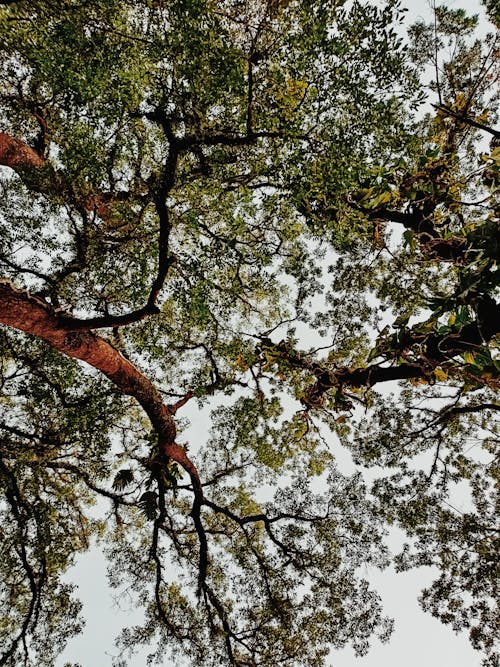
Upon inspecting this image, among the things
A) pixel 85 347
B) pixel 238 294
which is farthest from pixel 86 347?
pixel 238 294

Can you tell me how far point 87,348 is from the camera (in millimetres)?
5473

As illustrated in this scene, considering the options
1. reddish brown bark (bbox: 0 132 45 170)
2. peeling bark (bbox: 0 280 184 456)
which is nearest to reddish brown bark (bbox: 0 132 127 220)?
reddish brown bark (bbox: 0 132 45 170)

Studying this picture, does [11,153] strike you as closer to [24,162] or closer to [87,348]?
[24,162]

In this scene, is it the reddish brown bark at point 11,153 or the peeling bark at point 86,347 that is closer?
the peeling bark at point 86,347

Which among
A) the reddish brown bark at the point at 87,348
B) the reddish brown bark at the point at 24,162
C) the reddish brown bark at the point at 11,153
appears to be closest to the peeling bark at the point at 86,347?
the reddish brown bark at the point at 87,348

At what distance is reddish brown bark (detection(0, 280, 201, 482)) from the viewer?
4668 millimetres

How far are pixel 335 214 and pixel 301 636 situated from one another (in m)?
6.87

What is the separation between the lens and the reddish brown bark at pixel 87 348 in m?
4.67

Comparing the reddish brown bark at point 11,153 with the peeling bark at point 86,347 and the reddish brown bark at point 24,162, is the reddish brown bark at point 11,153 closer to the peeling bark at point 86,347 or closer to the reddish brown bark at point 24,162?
the reddish brown bark at point 24,162

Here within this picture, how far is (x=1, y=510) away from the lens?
7867mm

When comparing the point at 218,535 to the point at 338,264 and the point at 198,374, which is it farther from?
the point at 338,264

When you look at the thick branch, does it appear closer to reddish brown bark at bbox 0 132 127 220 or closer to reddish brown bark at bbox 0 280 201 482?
reddish brown bark at bbox 0 280 201 482

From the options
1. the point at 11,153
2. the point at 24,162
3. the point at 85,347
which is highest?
the point at 11,153

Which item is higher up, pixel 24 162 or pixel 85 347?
pixel 24 162
